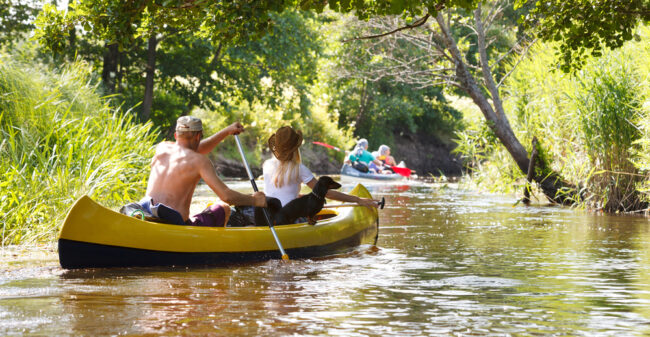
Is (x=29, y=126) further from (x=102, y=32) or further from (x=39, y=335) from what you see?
(x=39, y=335)

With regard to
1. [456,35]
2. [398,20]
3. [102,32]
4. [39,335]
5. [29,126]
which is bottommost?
[39,335]

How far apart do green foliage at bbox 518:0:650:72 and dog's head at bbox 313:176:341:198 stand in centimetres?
303

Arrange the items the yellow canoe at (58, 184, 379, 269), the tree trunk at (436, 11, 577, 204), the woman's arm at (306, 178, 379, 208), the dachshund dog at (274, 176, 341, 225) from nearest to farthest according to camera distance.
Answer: the yellow canoe at (58, 184, 379, 269), the dachshund dog at (274, 176, 341, 225), the woman's arm at (306, 178, 379, 208), the tree trunk at (436, 11, 577, 204)

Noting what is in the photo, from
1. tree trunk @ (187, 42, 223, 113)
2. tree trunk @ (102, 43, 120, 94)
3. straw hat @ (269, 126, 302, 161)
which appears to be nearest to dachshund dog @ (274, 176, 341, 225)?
straw hat @ (269, 126, 302, 161)

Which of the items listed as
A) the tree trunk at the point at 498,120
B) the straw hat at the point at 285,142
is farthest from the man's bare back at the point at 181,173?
the tree trunk at the point at 498,120

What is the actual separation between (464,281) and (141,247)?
2451 mm

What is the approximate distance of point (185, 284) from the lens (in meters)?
5.83

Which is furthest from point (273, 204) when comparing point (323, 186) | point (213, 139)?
point (213, 139)

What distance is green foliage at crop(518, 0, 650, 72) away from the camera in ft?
27.5

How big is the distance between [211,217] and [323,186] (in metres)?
1.04

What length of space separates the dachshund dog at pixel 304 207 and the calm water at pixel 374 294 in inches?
18.3

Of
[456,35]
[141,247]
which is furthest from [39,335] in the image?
[456,35]

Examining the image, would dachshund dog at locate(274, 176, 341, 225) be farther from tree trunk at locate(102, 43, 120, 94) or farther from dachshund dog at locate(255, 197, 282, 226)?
tree trunk at locate(102, 43, 120, 94)

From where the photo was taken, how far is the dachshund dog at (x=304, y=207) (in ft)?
24.5
